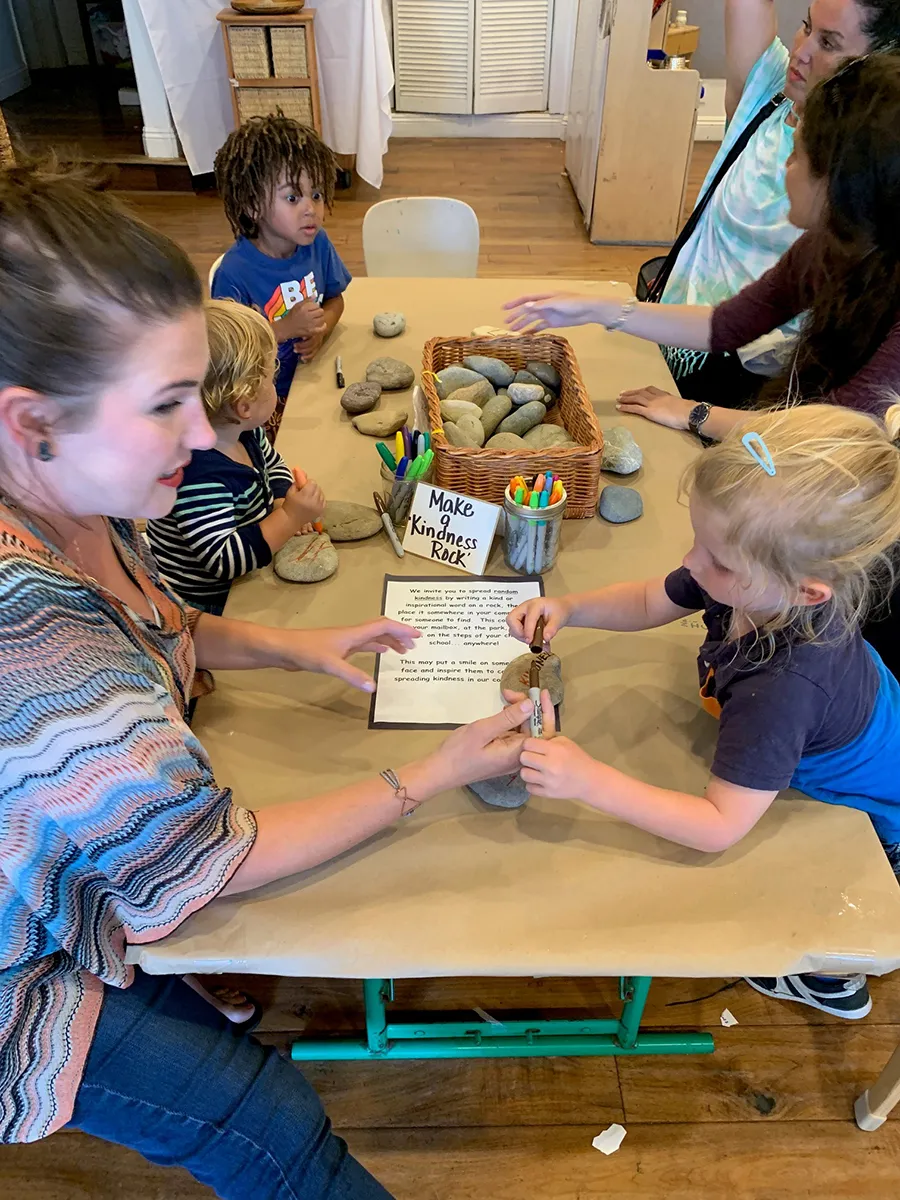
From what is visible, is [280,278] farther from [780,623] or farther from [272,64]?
[272,64]

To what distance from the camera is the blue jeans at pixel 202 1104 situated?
83 cm

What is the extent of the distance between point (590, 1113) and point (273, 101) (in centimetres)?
408

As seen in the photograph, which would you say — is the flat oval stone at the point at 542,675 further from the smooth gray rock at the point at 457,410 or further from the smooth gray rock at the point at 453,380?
the smooth gray rock at the point at 453,380

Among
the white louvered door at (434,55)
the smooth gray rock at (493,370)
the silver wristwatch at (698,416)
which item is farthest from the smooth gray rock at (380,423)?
the white louvered door at (434,55)

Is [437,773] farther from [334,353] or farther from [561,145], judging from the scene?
[561,145]

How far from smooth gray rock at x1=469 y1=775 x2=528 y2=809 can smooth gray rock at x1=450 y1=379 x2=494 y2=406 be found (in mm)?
697

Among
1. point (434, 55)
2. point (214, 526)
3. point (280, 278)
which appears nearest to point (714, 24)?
point (434, 55)

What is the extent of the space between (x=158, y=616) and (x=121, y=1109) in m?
0.50

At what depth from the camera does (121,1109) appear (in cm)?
83

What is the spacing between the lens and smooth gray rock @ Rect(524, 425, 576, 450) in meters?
1.31

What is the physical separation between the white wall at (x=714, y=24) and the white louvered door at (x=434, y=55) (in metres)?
1.18

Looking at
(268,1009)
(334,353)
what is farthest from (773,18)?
(268,1009)

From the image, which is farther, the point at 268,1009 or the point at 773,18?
the point at 773,18

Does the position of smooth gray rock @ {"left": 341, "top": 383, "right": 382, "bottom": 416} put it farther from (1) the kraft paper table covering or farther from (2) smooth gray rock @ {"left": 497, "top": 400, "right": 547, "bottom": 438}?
(1) the kraft paper table covering
